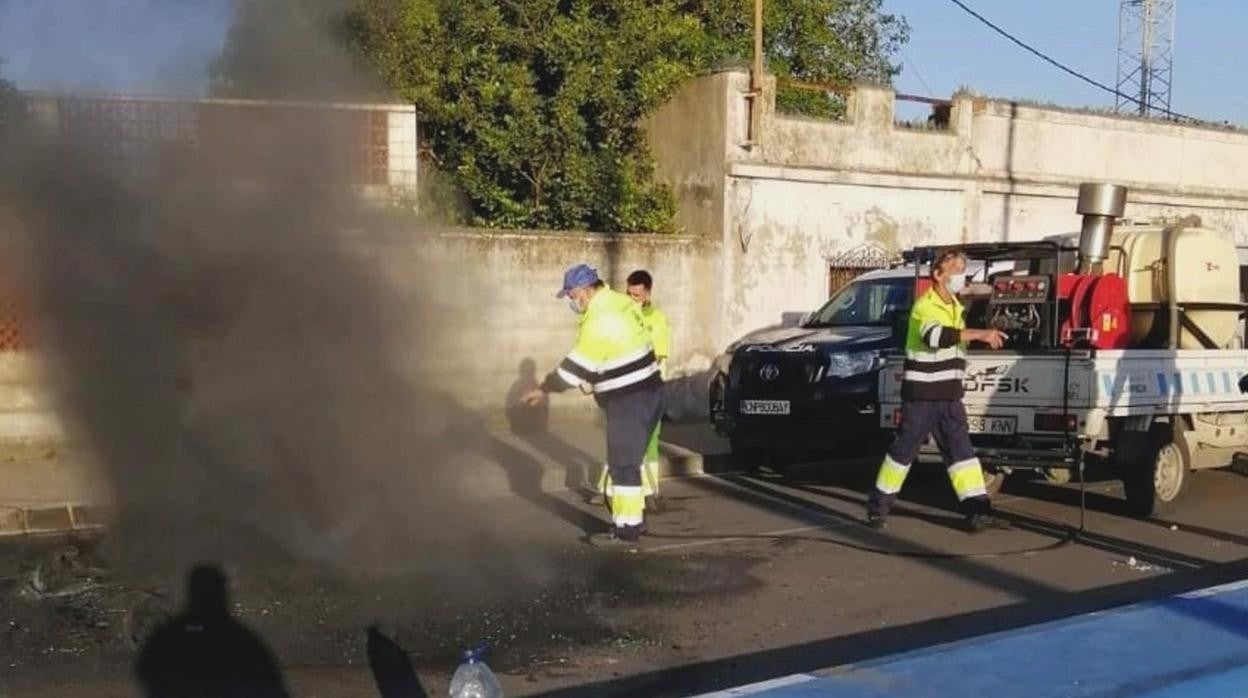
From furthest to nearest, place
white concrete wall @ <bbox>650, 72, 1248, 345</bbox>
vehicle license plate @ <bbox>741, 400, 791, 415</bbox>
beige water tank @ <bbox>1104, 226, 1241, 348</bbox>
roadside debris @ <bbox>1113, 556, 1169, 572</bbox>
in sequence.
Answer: white concrete wall @ <bbox>650, 72, 1248, 345</bbox> < vehicle license plate @ <bbox>741, 400, 791, 415</bbox> < beige water tank @ <bbox>1104, 226, 1241, 348</bbox> < roadside debris @ <bbox>1113, 556, 1169, 572</bbox>

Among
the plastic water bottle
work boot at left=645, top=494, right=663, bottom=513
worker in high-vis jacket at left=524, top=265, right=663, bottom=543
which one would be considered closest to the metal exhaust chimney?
work boot at left=645, top=494, right=663, bottom=513

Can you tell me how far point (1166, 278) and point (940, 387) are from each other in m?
2.94

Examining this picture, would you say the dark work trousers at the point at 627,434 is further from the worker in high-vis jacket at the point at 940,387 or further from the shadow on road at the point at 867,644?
the shadow on road at the point at 867,644

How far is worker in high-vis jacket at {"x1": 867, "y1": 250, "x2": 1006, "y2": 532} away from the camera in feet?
30.1

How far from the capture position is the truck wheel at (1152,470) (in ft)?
32.5

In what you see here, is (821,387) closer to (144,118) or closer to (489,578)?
(489,578)

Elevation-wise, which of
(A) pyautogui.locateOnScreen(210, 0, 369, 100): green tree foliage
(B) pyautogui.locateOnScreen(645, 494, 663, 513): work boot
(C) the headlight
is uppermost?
(A) pyautogui.locateOnScreen(210, 0, 369, 100): green tree foliage

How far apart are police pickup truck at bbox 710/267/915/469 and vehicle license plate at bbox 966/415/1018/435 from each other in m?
1.23

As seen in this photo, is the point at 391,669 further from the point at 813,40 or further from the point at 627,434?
the point at 813,40

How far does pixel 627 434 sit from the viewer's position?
29.1 feet

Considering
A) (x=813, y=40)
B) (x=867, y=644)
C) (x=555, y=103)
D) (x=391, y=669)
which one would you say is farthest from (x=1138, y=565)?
(x=813, y=40)

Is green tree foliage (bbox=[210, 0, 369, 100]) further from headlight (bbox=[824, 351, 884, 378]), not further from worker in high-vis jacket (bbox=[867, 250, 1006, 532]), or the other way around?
headlight (bbox=[824, 351, 884, 378])

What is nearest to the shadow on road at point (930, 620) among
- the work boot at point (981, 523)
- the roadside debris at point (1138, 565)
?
the roadside debris at point (1138, 565)

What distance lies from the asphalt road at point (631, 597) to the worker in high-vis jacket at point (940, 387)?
508 millimetres
